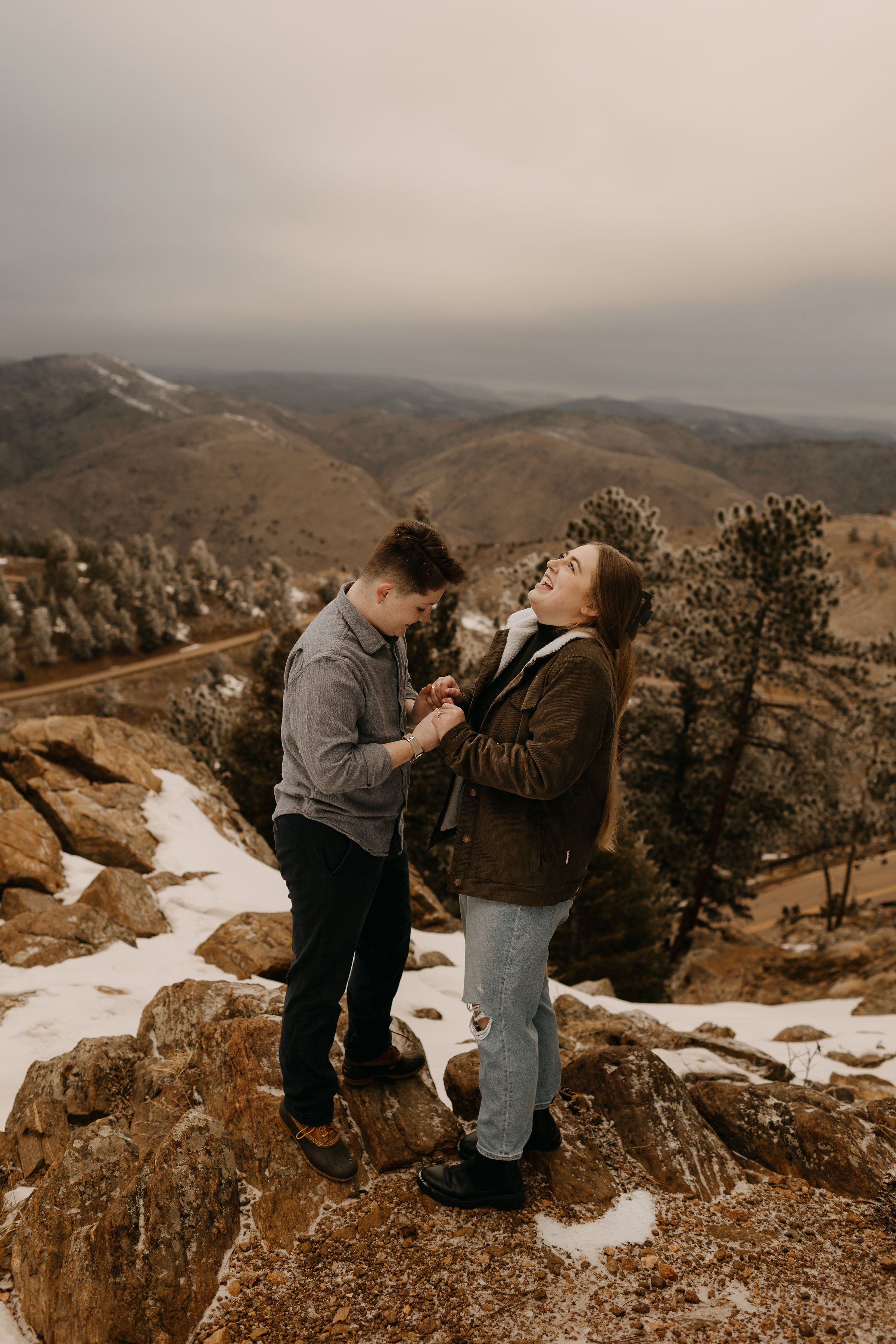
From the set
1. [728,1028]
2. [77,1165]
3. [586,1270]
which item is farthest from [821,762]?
[77,1165]

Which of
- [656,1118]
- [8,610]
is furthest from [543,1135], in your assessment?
[8,610]

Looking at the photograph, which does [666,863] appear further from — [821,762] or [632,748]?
[821,762]

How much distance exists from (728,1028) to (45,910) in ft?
21.0

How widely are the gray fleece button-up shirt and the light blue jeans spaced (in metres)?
0.57

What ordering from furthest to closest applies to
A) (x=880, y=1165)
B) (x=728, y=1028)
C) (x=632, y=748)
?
(x=632, y=748)
(x=728, y=1028)
(x=880, y=1165)

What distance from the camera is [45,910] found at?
20.0 ft

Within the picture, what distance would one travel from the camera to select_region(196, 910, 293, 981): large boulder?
5594 millimetres

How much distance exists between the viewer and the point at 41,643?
5409 cm

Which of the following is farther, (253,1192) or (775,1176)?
(775,1176)

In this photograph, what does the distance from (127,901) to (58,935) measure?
0.72 metres

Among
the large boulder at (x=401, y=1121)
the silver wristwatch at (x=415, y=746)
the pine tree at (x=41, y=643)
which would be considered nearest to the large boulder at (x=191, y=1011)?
the large boulder at (x=401, y=1121)

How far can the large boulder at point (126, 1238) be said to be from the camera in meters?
2.66

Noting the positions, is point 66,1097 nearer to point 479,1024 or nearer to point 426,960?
point 479,1024

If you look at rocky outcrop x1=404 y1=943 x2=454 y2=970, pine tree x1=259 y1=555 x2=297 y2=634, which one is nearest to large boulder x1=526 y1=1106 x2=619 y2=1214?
rocky outcrop x1=404 y1=943 x2=454 y2=970
